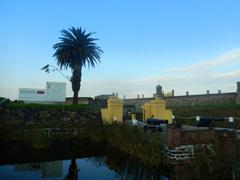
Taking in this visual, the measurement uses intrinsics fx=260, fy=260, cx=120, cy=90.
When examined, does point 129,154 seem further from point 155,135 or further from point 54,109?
point 54,109

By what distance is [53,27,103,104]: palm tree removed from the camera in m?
25.9

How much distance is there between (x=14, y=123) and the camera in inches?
709

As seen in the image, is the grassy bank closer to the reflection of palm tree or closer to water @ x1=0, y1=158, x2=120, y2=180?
water @ x1=0, y1=158, x2=120, y2=180

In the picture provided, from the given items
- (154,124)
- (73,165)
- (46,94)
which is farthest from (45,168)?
(46,94)

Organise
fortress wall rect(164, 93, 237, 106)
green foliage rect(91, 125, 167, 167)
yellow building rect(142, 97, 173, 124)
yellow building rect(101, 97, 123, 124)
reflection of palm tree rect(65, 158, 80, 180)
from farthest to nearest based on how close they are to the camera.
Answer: fortress wall rect(164, 93, 237, 106) → yellow building rect(101, 97, 123, 124) → yellow building rect(142, 97, 173, 124) → green foliage rect(91, 125, 167, 167) → reflection of palm tree rect(65, 158, 80, 180)

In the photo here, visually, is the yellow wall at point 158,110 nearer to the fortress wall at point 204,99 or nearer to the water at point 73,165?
the water at point 73,165

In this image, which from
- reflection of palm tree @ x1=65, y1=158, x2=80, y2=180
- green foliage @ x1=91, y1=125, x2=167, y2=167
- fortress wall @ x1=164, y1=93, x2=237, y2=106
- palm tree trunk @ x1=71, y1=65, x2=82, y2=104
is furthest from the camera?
fortress wall @ x1=164, y1=93, x2=237, y2=106

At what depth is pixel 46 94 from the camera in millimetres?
30031

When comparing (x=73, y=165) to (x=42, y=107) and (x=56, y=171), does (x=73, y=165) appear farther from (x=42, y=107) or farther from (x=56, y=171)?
(x=42, y=107)

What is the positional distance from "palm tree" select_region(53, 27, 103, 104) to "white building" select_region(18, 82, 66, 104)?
343 cm

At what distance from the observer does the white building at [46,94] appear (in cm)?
2948

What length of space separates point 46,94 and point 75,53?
7136 mm

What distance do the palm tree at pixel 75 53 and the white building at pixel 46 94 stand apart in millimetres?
3428

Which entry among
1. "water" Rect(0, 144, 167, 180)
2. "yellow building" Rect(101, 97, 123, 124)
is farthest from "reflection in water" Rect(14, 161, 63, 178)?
"yellow building" Rect(101, 97, 123, 124)
